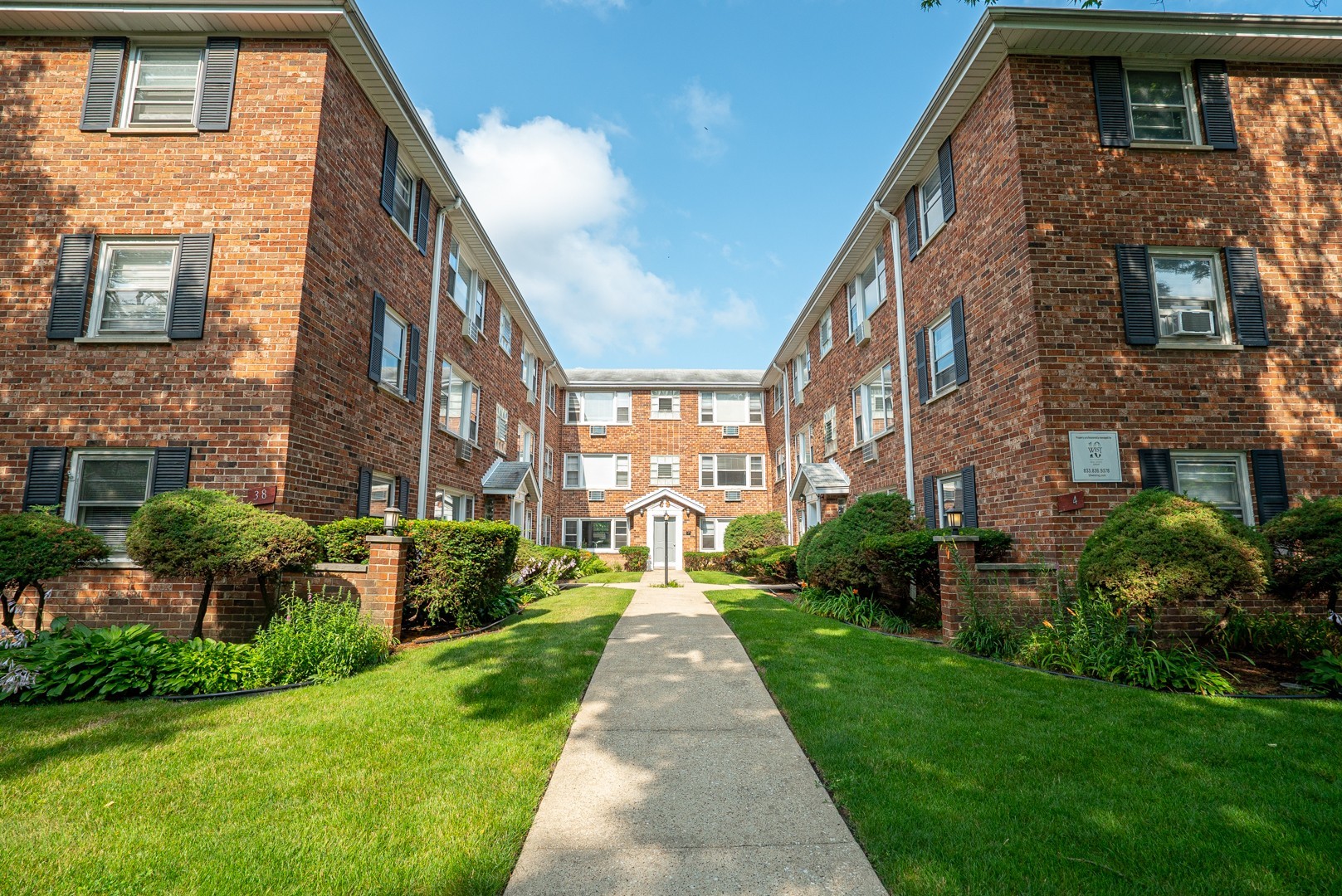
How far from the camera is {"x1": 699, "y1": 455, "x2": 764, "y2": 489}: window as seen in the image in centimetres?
2756

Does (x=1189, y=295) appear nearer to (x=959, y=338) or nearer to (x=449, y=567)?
(x=959, y=338)

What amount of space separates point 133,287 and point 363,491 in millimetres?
4045

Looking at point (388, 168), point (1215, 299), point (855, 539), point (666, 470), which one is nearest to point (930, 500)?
point (855, 539)

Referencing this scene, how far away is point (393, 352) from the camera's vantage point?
11469 mm

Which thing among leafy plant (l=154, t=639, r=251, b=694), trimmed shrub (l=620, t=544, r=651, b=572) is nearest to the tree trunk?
leafy plant (l=154, t=639, r=251, b=694)

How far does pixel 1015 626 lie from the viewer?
7414mm

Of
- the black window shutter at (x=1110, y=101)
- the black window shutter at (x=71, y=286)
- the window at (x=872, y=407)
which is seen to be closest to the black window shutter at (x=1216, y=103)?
the black window shutter at (x=1110, y=101)

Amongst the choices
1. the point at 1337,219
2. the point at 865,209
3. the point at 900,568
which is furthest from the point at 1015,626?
the point at 865,209

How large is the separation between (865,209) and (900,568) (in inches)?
320

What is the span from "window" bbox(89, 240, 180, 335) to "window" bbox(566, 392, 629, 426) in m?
19.7

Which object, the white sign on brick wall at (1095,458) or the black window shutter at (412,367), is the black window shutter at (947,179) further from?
the black window shutter at (412,367)

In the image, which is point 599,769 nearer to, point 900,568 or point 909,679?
point 909,679

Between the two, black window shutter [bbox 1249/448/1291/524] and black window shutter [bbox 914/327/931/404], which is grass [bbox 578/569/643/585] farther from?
black window shutter [bbox 1249/448/1291/524]

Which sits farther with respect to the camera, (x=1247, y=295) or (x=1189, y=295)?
(x=1189, y=295)
